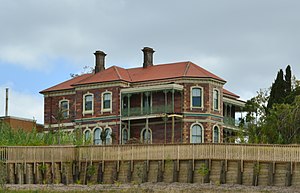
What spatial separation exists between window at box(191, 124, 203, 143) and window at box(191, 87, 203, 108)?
5.37 feet

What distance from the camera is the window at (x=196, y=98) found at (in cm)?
6056

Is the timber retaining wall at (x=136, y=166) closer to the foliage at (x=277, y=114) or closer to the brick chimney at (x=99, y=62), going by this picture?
the foliage at (x=277, y=114)

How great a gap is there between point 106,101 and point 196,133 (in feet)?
28.2

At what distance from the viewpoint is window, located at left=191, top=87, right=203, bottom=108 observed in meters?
60.6

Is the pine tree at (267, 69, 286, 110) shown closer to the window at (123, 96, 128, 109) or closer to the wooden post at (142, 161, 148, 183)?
the window at (123, 96, 128, 109)

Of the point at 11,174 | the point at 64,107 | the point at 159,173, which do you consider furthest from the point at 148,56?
the point at 159,173

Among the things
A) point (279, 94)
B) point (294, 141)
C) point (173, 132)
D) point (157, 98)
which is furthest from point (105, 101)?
point (294, 141)

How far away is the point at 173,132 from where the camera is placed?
2183 inches

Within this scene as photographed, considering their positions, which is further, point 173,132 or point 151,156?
point 173,132

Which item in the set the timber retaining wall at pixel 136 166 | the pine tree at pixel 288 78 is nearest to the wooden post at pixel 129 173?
the timber retaining wall at pixel 136 166

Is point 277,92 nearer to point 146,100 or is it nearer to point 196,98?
point 196,98

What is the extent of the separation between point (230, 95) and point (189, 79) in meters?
9.44

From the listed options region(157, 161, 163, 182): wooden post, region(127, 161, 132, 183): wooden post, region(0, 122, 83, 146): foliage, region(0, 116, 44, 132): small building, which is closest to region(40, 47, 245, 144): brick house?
region(0, 116, 44, 132): small building

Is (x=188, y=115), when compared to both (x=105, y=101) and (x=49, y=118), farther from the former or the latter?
(x=49, y=118)
